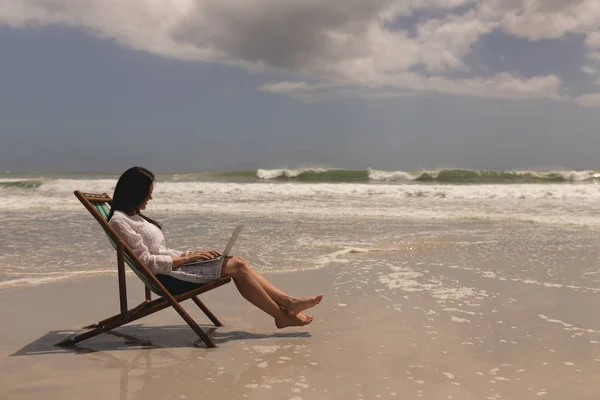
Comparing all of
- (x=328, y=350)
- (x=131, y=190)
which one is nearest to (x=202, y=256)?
(x=131, y=190)

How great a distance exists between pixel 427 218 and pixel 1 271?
370 inches

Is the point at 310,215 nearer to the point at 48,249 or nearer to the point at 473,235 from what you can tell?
the point at 473,235

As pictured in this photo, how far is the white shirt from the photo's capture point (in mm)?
4094

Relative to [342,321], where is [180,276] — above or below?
above

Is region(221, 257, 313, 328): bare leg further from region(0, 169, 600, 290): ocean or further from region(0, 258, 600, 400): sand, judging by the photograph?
region(0, 169, 600, 290): ocean

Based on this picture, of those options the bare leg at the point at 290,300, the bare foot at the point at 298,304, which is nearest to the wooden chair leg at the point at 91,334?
the bare leg at the point at 290,300

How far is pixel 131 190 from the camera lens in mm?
4195

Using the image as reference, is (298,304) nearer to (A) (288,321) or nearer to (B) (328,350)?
(A) (288,321)

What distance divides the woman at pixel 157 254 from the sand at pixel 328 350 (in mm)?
354

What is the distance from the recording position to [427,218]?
44.0 feet

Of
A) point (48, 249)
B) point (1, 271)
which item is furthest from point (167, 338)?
point (48, 249)

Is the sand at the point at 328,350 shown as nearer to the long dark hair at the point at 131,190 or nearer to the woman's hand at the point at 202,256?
the woman's hand at the point at 202,256

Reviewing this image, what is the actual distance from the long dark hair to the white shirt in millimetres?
63

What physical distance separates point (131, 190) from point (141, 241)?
40 centimetres
